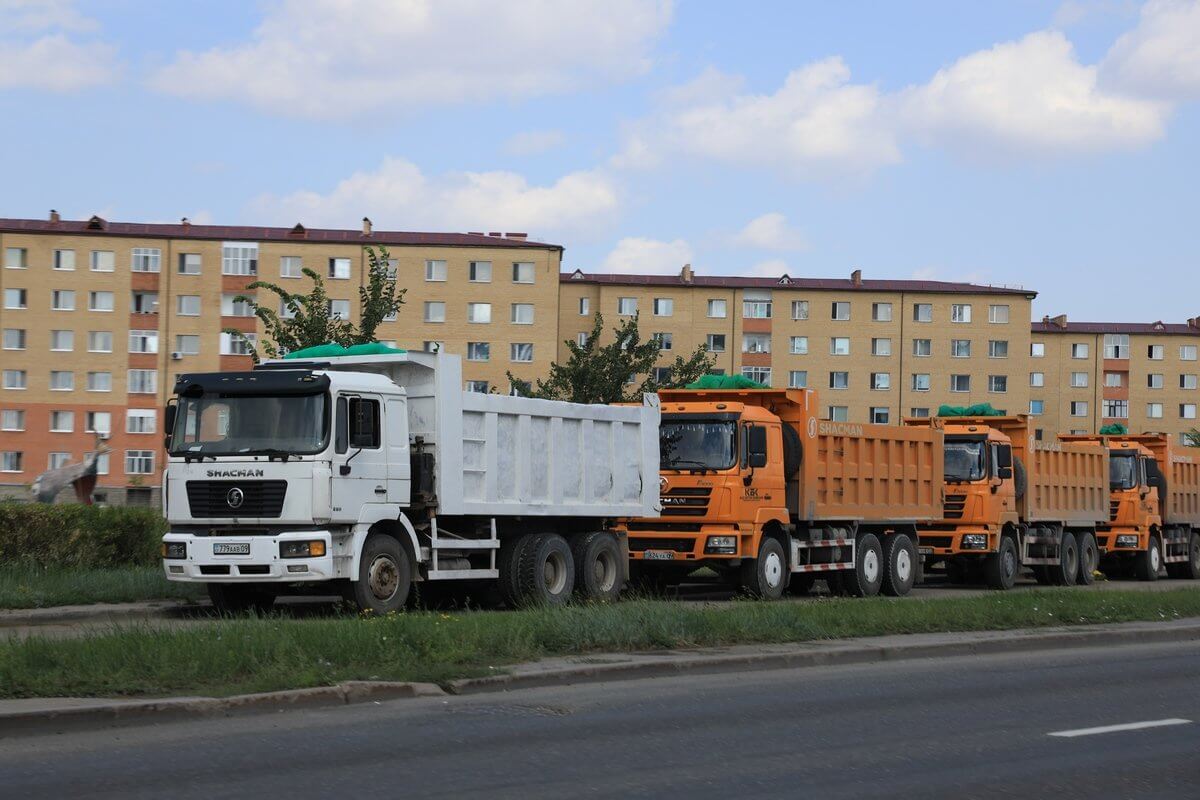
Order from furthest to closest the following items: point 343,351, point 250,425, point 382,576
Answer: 1. point 343,351
2. point 382,576
3. point 250,425

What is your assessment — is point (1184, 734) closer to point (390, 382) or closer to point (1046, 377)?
point (390, 382)

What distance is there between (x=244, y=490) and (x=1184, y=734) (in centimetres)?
1028

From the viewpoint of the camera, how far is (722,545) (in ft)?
72.2

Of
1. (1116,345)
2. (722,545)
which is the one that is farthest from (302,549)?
(1116,345)

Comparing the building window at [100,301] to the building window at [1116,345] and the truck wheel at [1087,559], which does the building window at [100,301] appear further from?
the building window at [1116,345]

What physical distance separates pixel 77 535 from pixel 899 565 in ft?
41.5

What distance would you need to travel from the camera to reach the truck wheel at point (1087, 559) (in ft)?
105

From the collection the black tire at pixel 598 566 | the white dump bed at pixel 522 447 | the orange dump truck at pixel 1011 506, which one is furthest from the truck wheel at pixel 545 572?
the orange dump truck at pixel 1011 506

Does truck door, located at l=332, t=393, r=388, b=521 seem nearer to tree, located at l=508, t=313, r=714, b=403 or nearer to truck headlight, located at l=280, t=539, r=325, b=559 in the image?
truck headlight, located at l=280, t=539, r=325, b=559

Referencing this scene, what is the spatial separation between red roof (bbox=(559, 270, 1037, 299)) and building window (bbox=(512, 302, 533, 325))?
351 inches

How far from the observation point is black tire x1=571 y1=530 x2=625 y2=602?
67.1 feet

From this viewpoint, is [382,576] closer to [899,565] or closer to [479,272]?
[899,565]

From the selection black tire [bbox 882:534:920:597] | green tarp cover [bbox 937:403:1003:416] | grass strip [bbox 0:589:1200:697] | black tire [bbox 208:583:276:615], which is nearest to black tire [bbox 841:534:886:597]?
black tire [bbox 882:534:920:597]

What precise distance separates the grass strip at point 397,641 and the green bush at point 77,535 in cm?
652
